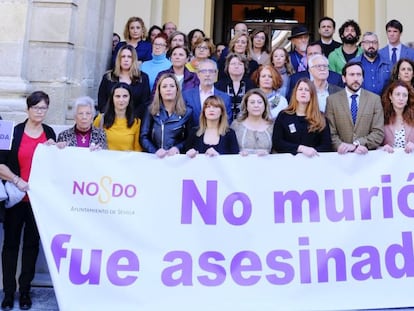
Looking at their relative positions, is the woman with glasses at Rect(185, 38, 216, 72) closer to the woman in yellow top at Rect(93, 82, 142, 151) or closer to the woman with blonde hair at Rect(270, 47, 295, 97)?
the woman with blonde hair at Rect(270, 47, 295, 97)

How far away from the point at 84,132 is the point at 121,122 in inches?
18.0

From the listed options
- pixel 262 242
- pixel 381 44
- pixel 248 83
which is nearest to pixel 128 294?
pixel 262 242

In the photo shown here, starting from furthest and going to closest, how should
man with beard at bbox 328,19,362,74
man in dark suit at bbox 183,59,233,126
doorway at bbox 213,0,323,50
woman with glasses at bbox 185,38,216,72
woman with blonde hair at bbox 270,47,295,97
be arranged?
1. doorway at bbox 213,0,323,50
2. man with beard at bbox 328,19,362,74
3. woman with glasses at bbox 185,38,216,72
4. woman with blonde hair at bbox 270,47,295,97
5. man in dark suit at bbox 183,59,233,126

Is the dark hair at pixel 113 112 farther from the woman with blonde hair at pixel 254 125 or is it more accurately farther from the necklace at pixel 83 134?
the woman with blonde hair at pixel 254 125

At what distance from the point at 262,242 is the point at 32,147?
2.19m

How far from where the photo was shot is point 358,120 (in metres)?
5.13

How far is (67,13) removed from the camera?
6141 millimetres

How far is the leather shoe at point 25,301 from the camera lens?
443cm

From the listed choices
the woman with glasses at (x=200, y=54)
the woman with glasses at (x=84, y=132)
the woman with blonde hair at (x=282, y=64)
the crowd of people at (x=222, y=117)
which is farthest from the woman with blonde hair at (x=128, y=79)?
the woman with blonde hair at (x=282, y=64)

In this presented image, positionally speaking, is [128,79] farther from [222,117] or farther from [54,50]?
[222,117]

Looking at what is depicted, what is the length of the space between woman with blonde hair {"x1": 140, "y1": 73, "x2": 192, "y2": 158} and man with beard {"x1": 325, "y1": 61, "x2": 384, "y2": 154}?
147 cm

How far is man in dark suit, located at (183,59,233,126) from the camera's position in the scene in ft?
17.9

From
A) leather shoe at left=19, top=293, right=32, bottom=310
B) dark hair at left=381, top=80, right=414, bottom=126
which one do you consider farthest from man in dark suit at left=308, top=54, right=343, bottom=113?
leather shoe at left=19, top=293, right=32, bottom=310

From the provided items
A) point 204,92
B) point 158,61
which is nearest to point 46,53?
point 158,61
